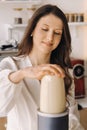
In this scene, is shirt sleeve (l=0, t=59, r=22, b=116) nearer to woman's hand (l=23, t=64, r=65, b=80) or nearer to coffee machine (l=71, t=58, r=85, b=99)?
woman's hand (l=23, t=64, r=65, b=80)

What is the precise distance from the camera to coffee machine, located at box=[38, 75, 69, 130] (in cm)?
60

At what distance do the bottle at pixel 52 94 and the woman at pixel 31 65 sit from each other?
0.14 ft

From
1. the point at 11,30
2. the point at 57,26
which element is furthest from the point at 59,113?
the point at 11,30

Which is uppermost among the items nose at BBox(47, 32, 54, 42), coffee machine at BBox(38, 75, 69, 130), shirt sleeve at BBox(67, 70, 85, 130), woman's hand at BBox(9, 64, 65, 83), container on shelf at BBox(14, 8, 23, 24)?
container on shelf at BBox(14, 8, 23, 24)

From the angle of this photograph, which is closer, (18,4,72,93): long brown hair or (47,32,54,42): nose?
(47,32,54,42): nose

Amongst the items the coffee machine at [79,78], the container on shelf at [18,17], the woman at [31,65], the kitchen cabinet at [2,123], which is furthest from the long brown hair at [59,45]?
the container on shelf at [18,17]

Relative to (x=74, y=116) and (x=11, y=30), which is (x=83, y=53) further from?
(x=74, y=116)

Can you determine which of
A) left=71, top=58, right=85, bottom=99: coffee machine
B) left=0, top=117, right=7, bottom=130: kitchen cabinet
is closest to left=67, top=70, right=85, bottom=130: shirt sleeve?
left=0, top=117, right=7, bottom=130: kitchen cabinet

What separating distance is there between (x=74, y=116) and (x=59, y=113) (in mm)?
444

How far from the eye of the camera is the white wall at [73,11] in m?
2.91

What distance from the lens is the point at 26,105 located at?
936mm

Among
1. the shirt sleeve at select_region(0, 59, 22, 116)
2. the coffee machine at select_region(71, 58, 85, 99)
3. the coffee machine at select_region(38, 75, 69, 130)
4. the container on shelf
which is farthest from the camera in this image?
the container on shelf

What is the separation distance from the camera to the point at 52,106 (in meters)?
0.61

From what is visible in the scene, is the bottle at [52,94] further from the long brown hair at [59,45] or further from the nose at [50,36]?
the long brown hair at [59,45]
